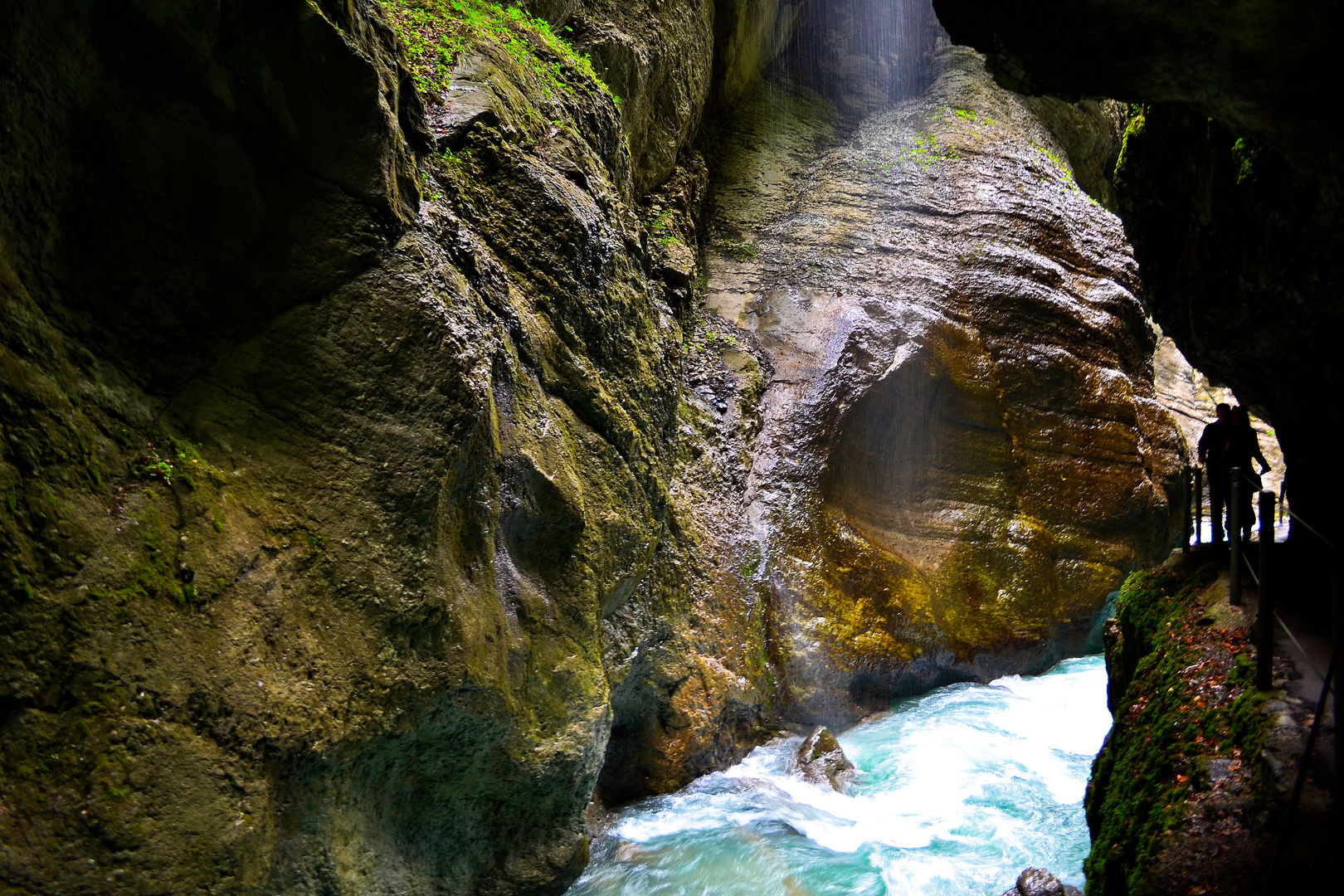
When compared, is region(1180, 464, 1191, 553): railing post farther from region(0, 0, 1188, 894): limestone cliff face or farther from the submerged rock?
region(0, 0, 1188, 894): limestone cliff face

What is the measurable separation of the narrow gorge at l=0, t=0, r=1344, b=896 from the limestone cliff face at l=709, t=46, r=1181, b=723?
0.12m

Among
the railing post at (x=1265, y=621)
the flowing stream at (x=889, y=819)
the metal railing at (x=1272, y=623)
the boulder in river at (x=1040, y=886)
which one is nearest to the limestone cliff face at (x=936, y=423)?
the flowing stream at (x=889, y=819)

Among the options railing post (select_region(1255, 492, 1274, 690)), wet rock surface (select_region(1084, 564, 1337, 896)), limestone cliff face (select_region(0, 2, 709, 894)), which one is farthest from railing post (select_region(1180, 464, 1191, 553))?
limestone cliff face (select_region(0, 2, 709, 894))

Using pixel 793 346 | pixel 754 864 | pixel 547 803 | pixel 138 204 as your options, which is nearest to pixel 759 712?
pixel 754 864

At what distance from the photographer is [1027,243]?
1440 centimetres

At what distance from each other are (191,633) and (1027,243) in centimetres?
1410

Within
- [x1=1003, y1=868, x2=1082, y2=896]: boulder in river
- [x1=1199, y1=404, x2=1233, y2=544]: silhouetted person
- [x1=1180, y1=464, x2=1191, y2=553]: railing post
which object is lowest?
[x1=1003, y1=868, x2=1082, y2=896]: boulder in river

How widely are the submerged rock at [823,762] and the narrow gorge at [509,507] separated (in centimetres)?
6

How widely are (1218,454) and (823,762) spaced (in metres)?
4.71

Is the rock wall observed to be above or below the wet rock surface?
above

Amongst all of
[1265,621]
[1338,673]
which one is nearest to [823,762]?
[1265,621]

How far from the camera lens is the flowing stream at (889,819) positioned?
22.5ft

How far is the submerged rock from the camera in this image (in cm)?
857

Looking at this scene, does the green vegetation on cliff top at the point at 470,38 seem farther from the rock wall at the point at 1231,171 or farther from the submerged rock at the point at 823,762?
the submerged rock at the point at 823,762
